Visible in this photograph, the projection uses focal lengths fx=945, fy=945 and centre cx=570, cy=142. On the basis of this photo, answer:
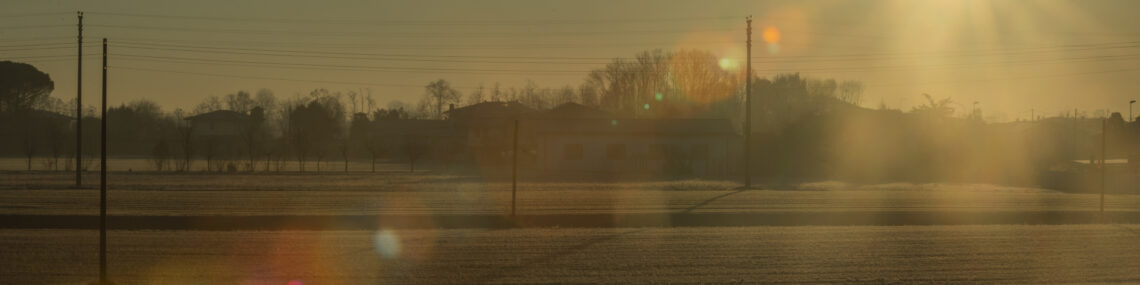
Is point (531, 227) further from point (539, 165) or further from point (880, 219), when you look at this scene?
point (539, 165)

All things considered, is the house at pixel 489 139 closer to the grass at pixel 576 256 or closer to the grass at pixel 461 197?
the grass at pixel 461 197

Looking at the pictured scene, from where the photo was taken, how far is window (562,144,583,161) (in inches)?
2431

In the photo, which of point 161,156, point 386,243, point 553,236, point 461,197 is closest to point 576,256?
point 553,236

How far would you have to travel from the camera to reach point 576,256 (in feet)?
57.0

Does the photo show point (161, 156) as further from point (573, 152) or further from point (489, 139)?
point (489, 139)

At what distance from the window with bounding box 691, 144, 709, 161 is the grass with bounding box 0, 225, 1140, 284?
38.1 metres

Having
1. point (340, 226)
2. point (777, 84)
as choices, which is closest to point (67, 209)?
point (340, 226)

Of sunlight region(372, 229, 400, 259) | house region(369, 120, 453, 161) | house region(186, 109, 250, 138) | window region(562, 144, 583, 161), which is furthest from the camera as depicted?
house region(186, 109, 250, 138)

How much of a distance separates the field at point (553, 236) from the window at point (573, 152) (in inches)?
918

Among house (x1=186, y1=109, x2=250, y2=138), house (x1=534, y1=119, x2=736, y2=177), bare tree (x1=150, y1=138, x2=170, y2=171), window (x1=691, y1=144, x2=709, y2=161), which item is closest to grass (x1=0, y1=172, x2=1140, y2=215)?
bare tree (x1=150, y1=138, x2=170, y2=171)

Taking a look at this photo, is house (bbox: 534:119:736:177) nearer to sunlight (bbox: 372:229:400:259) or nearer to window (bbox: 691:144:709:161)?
window (bbox: 691:144:709:161)

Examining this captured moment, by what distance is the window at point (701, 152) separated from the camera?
60.9 metres

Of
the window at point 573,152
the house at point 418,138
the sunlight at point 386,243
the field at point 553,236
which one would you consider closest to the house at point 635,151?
the window at point 573,152

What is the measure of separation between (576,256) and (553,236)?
3.39 m
